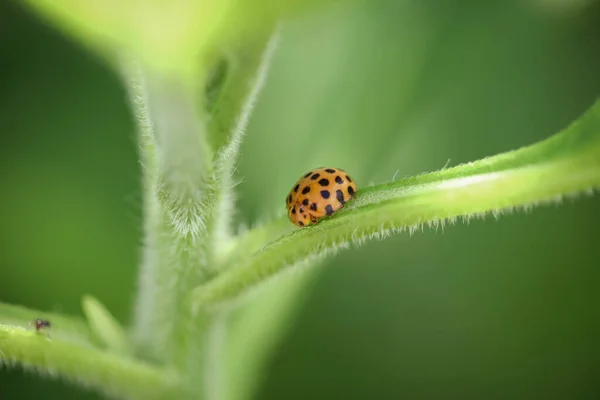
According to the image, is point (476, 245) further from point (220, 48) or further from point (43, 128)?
point (220, 48)

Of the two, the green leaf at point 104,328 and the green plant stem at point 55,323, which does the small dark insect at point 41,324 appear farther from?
the green leaf at point 104,328

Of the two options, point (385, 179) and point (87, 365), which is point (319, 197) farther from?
point (385, 179)

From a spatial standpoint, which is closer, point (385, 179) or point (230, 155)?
point (230, 155)

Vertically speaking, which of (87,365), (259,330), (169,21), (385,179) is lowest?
(87,365)

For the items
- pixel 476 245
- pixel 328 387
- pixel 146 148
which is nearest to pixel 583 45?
pixel 476 245

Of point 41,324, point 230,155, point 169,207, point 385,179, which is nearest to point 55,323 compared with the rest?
point 41,324

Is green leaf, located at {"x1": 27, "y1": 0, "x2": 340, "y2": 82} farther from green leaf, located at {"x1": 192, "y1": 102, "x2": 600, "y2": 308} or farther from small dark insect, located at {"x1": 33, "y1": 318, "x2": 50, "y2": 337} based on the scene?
small dark insect, located at {"x1": 33, "y1": 318, "x2": 50, "y2": 337}
